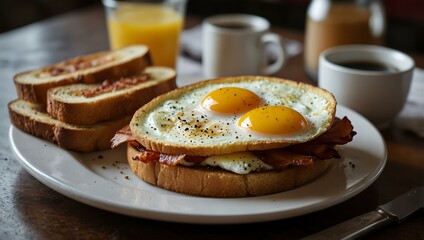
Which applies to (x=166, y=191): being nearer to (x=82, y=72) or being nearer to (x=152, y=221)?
(x=152, y=221)

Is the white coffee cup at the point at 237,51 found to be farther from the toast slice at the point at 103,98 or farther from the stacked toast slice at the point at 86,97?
the toast slice at the point at 103,98

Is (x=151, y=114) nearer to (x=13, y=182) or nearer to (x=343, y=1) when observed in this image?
(x=13, y=182)

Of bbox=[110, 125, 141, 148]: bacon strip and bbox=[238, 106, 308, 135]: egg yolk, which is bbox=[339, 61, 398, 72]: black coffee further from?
bbox=[110, 125, 141, 148]: bacon strip

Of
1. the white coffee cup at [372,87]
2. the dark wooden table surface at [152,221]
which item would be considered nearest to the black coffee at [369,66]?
the white coffee cup at [372,87]

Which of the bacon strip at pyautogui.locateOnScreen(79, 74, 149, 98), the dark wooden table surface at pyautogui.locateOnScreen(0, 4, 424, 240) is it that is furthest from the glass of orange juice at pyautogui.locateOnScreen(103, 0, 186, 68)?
the dark wooden table surface at pyautogui.locateOnScreen(0, 4, 424, 240)

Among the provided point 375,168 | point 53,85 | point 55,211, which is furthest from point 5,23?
point 375,168
